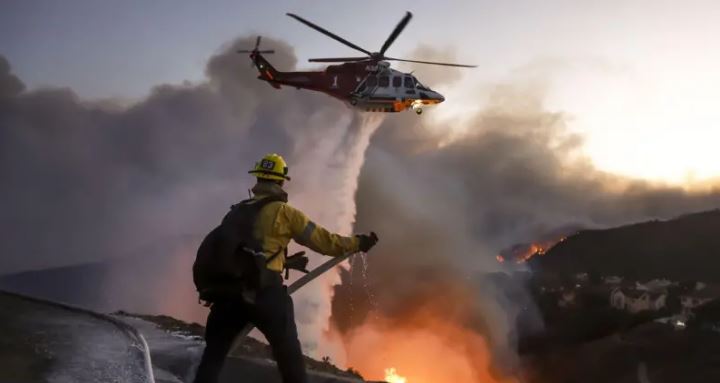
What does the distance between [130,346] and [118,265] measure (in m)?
164

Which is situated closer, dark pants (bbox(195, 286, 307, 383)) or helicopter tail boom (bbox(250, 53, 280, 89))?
dark pants (bbox(195, 286, 307, 383))

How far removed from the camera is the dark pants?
472 cm

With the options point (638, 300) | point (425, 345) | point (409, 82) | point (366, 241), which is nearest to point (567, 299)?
point (638, 300)

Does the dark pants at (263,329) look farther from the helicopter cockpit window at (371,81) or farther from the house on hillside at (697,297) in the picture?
the house on hillside at (697,297)

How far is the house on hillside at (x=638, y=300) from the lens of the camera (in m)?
102

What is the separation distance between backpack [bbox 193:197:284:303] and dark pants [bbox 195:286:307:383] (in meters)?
0.13

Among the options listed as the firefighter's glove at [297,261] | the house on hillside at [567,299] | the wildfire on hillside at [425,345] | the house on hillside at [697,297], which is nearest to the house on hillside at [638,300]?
the house on hillside at [697,297]

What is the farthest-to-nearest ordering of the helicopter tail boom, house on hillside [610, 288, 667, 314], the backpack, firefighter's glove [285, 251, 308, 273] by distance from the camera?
house on hillside [610, 288, 667, 314]
the helicopter tail boom
firefighter's glove [285, 251, 308, 273]
the backpack

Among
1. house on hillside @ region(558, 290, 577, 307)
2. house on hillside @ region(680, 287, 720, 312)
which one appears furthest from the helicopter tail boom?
house on hillside @ region(558, 290, 577, 307)

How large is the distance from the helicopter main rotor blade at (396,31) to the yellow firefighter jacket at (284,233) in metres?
28.3

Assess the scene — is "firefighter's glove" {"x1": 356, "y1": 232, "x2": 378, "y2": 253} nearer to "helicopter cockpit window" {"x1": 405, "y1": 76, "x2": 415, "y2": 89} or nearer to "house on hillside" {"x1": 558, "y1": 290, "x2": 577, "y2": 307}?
"helicopter cockpit window" {"x1": 405, "y1": 76, "x2": 415, "y2": 89}

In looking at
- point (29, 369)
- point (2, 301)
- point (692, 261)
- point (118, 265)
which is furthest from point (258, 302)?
point (692, 261)

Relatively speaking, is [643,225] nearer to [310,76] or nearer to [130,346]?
[310,76]

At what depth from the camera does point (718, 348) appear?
69375 mm
